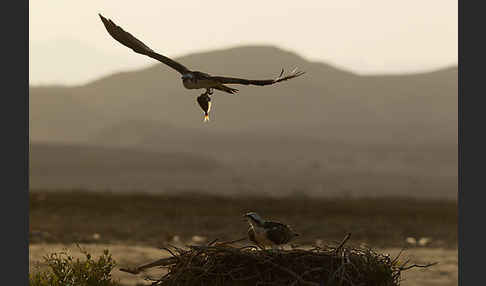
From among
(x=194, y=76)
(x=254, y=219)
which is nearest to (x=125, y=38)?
(x=194, y=76)

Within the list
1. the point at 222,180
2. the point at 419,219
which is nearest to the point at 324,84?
the point at 222,180

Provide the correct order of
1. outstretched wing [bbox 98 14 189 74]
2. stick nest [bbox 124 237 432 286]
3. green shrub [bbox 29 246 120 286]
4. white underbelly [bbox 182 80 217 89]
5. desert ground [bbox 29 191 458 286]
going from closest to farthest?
white underbelly [bbox 182 80 217 89] < stick nest [bbox 124 237 432 286] < outstretched wing [bbox 98 14 189 74] < green shrub [bbox 29 246 120 286] < desert ground [bbox 29 191 458 286]

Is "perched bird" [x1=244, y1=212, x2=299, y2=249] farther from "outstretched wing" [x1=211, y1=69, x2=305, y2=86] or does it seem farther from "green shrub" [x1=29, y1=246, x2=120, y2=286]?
"green shrub" [x1=29, y1=246, x2=120, y2=286]

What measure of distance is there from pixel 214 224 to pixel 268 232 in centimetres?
2127

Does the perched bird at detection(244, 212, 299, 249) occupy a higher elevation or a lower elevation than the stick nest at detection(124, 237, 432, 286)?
higher

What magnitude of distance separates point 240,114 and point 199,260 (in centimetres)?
12484

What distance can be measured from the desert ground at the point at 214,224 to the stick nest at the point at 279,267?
28.1 feet

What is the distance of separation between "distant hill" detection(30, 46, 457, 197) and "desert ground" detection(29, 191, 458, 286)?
18.9 meters

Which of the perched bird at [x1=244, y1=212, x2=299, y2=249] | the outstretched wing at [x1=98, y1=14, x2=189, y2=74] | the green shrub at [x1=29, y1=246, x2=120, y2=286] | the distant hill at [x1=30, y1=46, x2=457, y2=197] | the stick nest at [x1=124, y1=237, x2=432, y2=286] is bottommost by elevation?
the green shrub at [x1=29, y1=246, x2=120, y2=286]

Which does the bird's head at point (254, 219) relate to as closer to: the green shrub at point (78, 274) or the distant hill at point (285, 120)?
the green shrub at point (78, 274)

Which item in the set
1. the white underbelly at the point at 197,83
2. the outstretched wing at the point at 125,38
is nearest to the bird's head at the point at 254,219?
the white underbelly at the point at 197,83

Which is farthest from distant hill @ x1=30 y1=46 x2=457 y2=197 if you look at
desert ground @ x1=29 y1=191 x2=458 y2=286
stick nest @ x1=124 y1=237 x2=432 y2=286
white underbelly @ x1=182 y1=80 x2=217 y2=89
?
white underbelly @ x1=182 y1=80 x2=217 y2=89

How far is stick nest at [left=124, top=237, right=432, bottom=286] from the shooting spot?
22.4ft

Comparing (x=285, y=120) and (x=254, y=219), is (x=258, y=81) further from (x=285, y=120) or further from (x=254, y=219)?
(x=285, y=120)
